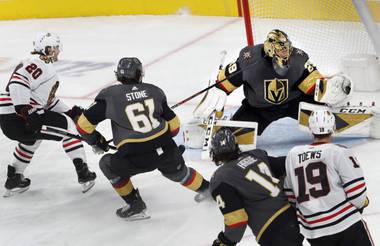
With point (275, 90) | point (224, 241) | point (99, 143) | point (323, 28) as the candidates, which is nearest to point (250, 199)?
point (224, 241)

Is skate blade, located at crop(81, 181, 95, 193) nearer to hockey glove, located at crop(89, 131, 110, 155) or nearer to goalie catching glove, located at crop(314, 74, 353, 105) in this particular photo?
hockey glove, located at crop(89, 131, 110, 155)

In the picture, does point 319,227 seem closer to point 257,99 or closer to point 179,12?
point 257,99

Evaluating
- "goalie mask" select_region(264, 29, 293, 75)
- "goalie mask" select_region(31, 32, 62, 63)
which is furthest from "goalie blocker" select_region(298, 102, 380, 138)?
"goalie mask" select_region(31, 32, 62, 63)

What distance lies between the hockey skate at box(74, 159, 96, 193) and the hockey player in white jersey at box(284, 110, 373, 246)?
1.69 m

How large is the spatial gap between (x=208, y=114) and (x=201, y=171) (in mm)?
344

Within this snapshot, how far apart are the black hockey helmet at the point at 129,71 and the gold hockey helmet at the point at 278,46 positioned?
0.79 metres

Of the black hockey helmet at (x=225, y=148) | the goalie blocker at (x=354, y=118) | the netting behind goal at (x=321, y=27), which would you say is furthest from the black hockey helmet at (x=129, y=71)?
the netting behind goal at (x=321, y=27)

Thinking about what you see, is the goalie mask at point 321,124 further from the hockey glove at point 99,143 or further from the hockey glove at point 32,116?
the hockey glove at point 32,116

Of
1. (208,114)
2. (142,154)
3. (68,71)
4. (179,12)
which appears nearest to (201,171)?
(208,114)

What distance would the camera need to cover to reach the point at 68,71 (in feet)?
22.4

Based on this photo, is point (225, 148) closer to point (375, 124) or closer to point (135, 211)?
point (135, 211)

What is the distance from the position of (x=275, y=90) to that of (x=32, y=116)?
130cm

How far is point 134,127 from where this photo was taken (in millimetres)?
3715

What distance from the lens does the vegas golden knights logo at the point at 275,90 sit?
4359 millimetres
